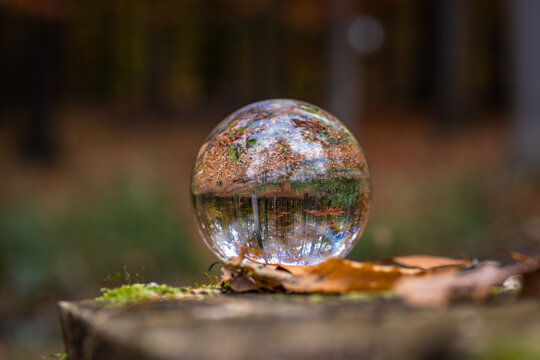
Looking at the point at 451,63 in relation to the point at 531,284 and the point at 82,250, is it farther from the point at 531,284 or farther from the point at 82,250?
the point at 531,284

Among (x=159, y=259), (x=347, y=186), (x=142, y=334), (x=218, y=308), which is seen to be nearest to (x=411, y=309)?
(x=218, y=308)

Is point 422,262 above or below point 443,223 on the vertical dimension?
above

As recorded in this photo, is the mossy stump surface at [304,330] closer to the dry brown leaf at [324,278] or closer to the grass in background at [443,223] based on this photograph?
the dry brown leaf at [324,278]

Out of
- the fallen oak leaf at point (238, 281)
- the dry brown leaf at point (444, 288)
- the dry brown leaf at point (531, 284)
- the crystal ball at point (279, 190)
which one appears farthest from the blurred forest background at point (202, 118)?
the dry brown leaf at point (531, 284)

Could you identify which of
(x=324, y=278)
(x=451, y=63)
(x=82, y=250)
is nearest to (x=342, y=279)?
(x=324, y=278)

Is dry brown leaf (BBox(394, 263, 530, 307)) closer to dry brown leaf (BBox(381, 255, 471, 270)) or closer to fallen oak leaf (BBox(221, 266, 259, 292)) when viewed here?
fallen oak leaf (BBox(221, 266, 259, 292))
